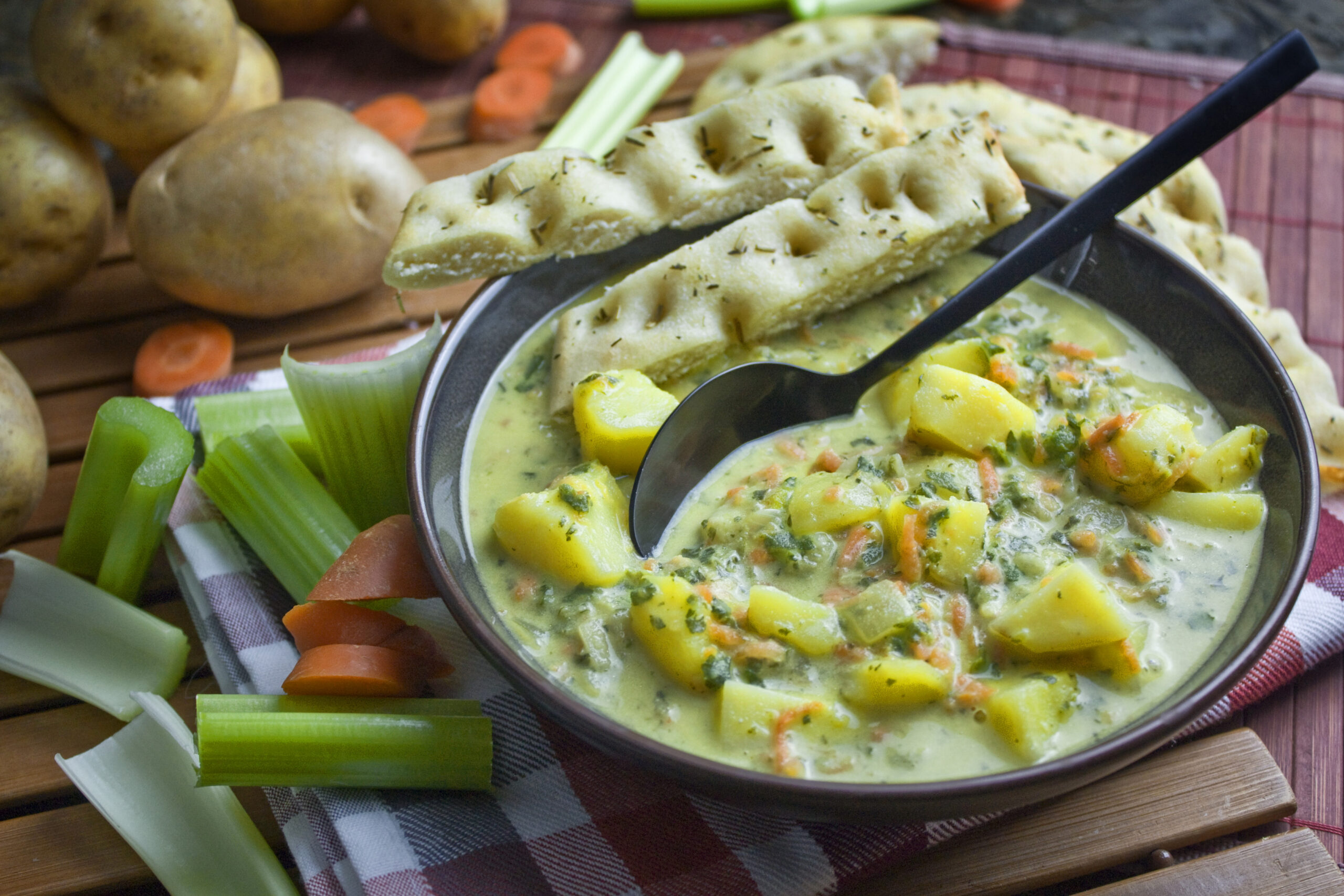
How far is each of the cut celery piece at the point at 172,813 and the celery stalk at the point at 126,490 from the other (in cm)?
41

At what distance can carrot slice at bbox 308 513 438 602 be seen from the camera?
2.18m

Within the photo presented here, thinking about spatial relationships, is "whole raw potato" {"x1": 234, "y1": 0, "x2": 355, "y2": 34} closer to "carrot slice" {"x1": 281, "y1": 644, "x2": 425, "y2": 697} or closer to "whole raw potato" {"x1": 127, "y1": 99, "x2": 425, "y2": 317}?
"whole raw potato" {"x1": 127, "y1": 99, "x2": 425, "y2": 317}

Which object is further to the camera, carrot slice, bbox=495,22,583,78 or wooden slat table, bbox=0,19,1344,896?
carrot slice, bbox=495,22,583,78

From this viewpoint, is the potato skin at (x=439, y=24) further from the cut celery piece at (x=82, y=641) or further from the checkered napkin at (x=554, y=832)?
the checkered napkin at (x=554, y=832)

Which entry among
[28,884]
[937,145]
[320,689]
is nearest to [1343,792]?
[937,145]

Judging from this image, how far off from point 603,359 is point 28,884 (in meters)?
1.57

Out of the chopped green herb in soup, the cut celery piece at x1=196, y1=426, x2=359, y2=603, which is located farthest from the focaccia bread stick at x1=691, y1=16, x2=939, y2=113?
the cut celery piece at x1=196, y1=426, x2=359, y2=603

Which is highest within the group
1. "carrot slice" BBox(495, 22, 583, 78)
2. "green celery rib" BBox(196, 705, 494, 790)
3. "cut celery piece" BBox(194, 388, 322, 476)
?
"carrot slice" BBox(495, 22, 583, 78)

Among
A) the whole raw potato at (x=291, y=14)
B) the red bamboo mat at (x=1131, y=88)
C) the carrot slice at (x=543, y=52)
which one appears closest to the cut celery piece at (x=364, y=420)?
the carrot slice at (x=543, y=52)

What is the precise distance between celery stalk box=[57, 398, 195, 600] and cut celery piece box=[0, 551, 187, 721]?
0.10m

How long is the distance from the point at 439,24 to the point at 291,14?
2.00 feet

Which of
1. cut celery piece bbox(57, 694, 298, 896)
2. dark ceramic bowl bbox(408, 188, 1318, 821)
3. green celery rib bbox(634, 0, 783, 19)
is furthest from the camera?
green celery rib bbox(634, 0, 783, 19)

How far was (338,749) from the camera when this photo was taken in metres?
2.06

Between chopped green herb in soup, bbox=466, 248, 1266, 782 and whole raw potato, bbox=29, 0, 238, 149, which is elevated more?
whole raw potato, bbox=29, 0, 238, 149
